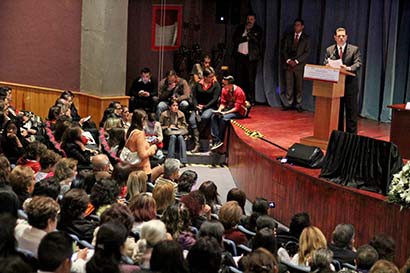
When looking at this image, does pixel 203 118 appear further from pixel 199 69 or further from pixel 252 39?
pixel 252 39

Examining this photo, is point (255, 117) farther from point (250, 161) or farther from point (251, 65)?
point (250, 161)

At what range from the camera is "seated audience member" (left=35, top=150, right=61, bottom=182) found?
6.23m

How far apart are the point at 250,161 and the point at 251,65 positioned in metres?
3.11

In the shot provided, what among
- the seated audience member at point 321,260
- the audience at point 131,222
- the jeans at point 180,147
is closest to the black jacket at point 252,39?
the jeans at point 180,147

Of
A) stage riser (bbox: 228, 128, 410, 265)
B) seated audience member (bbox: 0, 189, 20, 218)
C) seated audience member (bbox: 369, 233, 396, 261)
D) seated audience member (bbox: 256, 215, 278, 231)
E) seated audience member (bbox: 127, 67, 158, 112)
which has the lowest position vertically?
stage riser (bbox: 228, 128, 410, 265)

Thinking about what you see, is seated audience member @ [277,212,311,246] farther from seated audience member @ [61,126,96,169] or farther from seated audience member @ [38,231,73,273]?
seated audience member @ [61,126,96,169]

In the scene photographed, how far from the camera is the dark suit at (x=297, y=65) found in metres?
11.0

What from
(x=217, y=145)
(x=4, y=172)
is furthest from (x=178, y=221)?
(x=217, y=145)

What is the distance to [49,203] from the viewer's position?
175 inches

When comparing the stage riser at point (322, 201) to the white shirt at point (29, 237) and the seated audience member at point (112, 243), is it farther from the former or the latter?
the white shirt at point (29, 237)

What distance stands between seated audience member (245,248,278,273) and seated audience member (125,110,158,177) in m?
3.40

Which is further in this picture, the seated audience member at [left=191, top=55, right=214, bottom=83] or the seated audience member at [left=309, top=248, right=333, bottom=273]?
the seated audience member at [left=191, top=55, right=214, bottom=83]

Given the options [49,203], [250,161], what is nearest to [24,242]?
[49,203]

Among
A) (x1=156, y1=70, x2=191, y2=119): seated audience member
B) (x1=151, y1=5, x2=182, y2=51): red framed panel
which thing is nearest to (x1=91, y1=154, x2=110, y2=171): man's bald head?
(x1=156, y1=70, x2=191, y2=119): seated audience member
